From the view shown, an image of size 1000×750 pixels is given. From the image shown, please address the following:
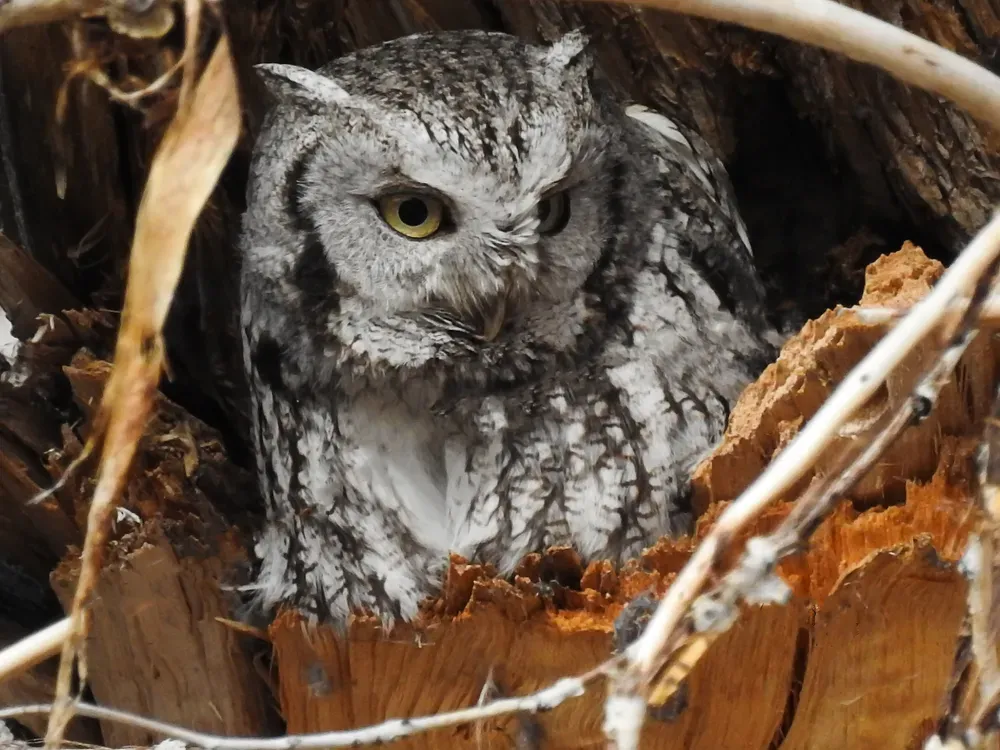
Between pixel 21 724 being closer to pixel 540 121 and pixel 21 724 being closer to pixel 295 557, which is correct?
pixel 295 557

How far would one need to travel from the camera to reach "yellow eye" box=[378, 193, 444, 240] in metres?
1.29

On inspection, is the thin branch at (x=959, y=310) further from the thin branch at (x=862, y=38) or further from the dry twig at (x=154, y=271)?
the dry twig at (x=154, y=271)

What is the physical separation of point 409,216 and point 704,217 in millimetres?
428

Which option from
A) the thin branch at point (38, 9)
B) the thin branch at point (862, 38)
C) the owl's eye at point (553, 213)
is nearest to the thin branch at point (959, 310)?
the thin branch at point (862, 38)

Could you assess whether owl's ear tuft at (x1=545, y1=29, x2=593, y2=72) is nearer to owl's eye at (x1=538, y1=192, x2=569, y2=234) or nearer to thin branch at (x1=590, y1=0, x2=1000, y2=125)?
owl's eye at (x1=538, y1=192, x2=569, y2=234)

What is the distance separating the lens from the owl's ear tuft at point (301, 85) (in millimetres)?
1305

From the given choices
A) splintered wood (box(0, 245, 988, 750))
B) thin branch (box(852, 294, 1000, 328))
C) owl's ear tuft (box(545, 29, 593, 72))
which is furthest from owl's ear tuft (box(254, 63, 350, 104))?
thin branch (box(852, 294, 1000, 328))

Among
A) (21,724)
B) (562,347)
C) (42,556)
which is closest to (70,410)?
(42,556)

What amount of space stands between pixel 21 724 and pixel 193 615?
0.43m

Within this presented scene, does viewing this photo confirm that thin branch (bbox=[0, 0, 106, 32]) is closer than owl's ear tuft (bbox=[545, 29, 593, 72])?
Yes

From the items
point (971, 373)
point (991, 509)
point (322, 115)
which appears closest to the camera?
point (991, 509)

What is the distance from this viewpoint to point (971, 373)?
1053 millimetres

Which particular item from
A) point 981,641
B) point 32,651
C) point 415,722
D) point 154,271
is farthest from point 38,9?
point 981,641

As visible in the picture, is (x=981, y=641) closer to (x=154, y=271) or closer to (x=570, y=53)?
(x=154, y=271)
